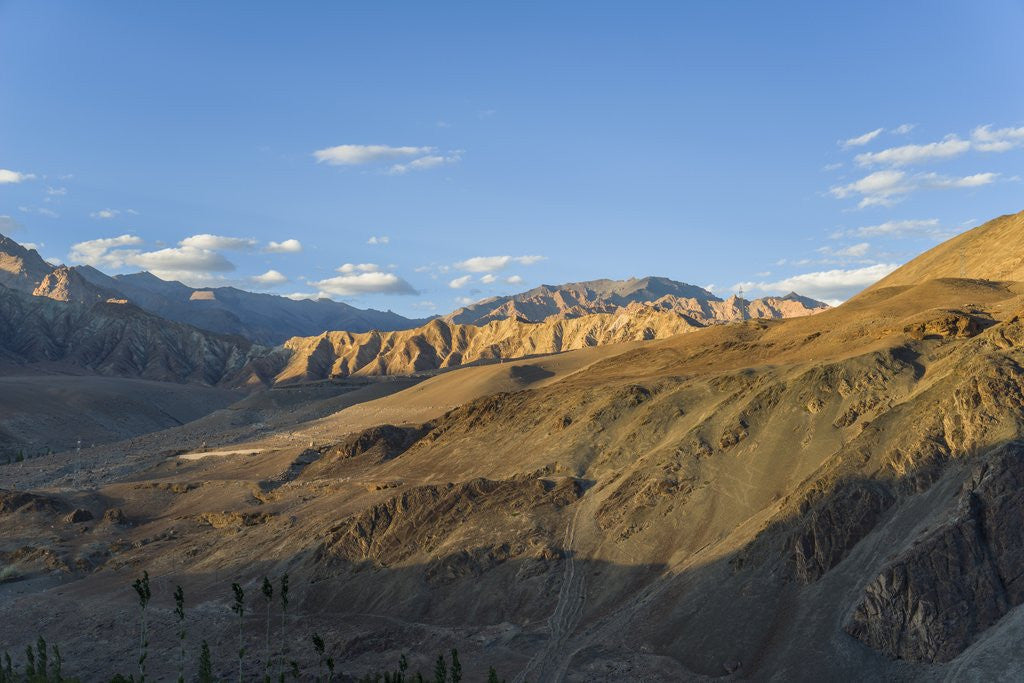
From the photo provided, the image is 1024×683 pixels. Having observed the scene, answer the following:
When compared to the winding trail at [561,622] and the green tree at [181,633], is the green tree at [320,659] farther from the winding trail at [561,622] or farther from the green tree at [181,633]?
the winding trail at [561,622]

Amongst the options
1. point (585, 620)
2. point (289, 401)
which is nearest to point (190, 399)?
point (289, 401)

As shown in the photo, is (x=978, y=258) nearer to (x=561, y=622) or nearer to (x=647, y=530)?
(x=647, y=530)

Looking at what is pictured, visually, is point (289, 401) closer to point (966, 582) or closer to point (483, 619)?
point (483, 619)

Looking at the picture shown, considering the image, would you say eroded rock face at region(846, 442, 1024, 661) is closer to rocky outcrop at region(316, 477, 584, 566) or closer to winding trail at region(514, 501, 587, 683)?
winding trail at region(514, 501, 587, 683)

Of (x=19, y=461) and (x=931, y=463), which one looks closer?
(x=931, y=463)

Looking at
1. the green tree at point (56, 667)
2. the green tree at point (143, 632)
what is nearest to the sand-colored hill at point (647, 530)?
the green tree at point (143, 632)

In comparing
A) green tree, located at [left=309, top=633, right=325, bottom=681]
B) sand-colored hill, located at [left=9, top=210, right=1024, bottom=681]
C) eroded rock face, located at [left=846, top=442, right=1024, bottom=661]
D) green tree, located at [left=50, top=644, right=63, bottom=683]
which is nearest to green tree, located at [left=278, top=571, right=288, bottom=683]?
sand-colored hill, located at [left=9, top=210, right=1024, bottom=681]
